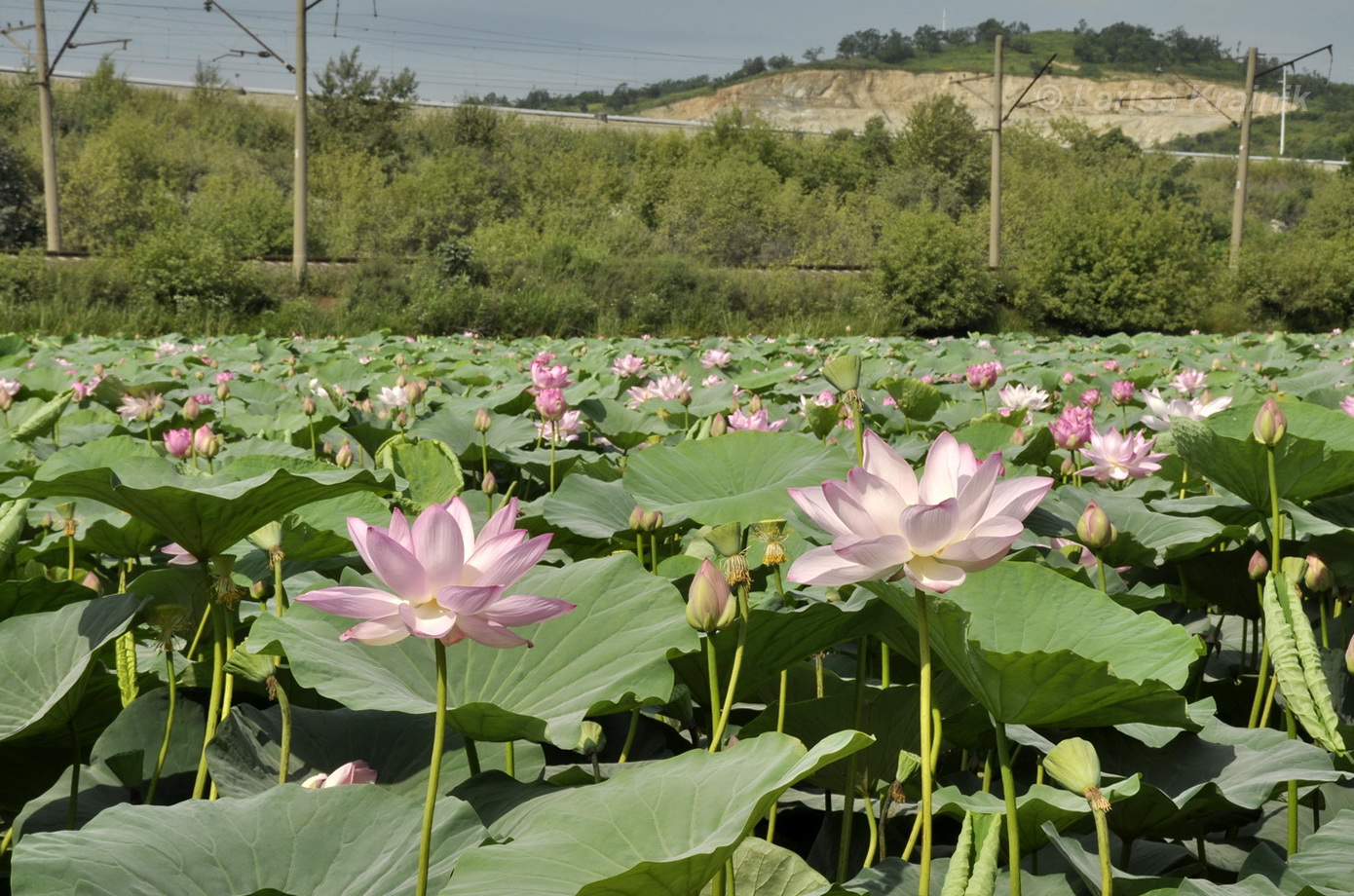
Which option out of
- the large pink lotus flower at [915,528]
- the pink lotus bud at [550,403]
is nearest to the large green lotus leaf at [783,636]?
the large pink lotus flower at [915,528]

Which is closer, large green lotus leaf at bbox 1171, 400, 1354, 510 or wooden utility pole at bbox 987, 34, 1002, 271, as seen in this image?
large green lotus leaf at bbox 1171, 400, 1354, 510

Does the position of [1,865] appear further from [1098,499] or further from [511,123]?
[511,123]

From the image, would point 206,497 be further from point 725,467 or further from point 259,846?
point 725,467

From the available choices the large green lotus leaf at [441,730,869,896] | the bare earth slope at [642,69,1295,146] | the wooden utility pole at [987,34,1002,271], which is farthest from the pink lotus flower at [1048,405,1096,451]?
the bare earth slope at [642,69,1295,146]

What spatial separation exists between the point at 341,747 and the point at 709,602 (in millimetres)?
355

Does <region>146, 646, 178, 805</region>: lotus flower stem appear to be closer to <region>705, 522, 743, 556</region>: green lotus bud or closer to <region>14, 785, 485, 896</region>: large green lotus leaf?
<region>14, 785, 485, 896</region>: large green lotus leaf

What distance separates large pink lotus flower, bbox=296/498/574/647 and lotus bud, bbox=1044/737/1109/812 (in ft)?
1.02

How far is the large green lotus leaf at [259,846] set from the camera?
0.61 metres

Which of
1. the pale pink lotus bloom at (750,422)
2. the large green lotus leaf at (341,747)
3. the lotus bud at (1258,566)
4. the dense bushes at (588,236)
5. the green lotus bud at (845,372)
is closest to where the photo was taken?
the large green lotus leaf at (341,747)

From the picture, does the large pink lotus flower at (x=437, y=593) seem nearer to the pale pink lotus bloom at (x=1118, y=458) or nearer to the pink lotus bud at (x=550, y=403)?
the pale pink lotus bloom at (x=1118, y=458)

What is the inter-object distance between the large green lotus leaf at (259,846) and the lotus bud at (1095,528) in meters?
0.74

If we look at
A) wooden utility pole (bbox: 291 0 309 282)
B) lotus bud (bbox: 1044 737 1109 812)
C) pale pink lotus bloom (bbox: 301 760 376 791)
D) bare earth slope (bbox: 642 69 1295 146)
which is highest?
bare earth slope (bbox: 642 69 1295 146)

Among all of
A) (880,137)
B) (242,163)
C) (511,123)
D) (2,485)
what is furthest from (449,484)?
(880,137)

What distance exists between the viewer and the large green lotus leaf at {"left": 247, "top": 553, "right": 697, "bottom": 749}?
820 mm
